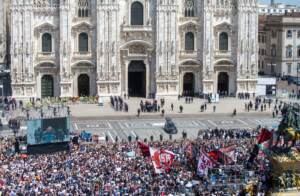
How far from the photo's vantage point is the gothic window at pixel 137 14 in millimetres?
77812

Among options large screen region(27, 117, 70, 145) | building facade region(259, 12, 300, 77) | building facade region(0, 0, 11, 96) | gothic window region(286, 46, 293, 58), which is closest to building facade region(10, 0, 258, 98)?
building facade region(0, 0, 11, 96)

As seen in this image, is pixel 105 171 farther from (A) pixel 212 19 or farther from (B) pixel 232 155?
(A) pixel 212 19

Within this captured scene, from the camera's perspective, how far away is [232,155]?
125 feet

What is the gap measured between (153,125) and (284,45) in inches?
1890

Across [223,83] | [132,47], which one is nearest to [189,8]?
[132,47]

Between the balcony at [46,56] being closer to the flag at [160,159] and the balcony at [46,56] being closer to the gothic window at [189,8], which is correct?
the gothic window at [189,8]

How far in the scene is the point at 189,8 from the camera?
7938 cm

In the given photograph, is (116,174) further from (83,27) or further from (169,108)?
(83,27)

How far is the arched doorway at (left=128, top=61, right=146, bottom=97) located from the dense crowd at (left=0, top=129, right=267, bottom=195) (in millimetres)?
34507

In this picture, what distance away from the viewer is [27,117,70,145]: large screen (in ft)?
156

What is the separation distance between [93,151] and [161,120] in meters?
22.2

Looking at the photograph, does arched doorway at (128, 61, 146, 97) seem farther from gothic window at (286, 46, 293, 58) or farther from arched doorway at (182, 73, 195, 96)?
gothic window at (286, 46, 293, 58)

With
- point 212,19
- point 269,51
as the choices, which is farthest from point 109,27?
point 269,51

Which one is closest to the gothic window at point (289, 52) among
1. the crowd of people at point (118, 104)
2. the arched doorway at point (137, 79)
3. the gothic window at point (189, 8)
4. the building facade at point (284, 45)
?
the building facade at point (284, 45)
